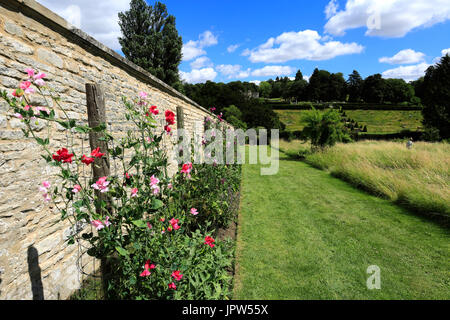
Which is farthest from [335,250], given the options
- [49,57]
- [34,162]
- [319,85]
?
[319,85]

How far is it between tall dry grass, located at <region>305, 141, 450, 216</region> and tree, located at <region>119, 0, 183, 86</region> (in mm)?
16995

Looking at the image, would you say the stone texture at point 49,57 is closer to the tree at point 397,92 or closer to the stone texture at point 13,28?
the stone texture at point 13,28

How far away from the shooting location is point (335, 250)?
3.52 m

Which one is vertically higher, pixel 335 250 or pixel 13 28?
pixel 13 28

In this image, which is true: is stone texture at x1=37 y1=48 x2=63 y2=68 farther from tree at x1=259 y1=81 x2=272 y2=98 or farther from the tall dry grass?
tree at x1=259 y1=81 x2=272 y2=98

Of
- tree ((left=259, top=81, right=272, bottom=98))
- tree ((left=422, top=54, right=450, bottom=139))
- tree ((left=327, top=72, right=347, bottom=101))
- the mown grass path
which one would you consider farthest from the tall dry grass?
tree ((left=259, top=81, right=272, bottom=98))

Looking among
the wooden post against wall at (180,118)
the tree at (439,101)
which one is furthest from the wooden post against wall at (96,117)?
the tree at (439,101)

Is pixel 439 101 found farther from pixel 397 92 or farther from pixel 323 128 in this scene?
pixel 397 92

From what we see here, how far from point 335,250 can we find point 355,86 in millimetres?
77125

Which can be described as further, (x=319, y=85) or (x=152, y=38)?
(x=319, y=85)

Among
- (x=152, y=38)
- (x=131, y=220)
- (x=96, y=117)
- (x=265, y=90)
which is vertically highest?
(x=265, y=90)

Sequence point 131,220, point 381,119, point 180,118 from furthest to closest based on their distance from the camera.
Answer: point 381,119 < point 180,118 < point 131,220

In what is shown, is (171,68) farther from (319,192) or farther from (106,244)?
(106,244)

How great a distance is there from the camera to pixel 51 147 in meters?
2.20
